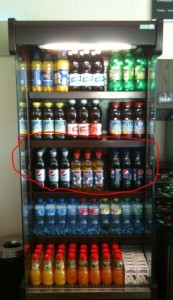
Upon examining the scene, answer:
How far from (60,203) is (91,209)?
0.81 ft

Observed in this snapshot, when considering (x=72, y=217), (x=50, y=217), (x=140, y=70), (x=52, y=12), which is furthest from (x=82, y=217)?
(x=52, y=12)

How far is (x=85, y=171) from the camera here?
2.17 m

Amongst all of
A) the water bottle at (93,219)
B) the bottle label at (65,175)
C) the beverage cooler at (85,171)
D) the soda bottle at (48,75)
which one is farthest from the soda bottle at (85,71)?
the water bottle at (93,219)

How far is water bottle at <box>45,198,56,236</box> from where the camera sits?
7.36 feet

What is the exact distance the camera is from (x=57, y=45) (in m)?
1.88

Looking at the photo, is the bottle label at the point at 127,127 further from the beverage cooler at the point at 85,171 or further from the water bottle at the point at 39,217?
the water bottle at the point at 39,217

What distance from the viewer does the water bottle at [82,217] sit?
2.26 m

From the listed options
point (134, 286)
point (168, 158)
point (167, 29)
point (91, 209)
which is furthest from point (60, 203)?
point (167, 29)

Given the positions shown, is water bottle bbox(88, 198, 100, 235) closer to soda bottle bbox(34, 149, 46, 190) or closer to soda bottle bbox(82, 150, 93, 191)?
soda bottle bbox(82, 150, 93, 191)

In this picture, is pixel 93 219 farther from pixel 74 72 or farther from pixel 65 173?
pixel 74 72

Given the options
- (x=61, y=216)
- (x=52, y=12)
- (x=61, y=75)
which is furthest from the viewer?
(x=52, y=12)

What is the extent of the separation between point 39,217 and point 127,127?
0.96 metres

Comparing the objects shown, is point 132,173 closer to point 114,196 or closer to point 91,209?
point 114,196

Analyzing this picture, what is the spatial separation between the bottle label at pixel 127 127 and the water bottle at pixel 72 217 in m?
0.66
